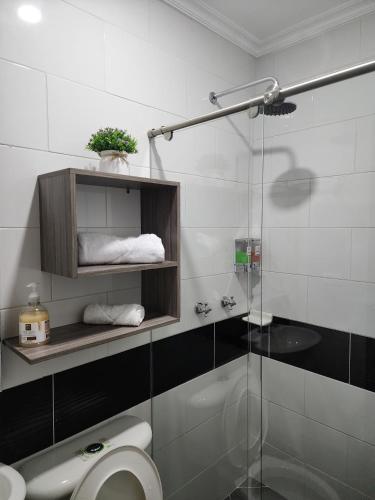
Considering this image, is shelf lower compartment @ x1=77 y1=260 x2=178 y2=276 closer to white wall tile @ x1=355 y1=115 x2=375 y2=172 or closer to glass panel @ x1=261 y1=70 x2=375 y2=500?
glass panel @ x1=261 y1=70 x2=375 y2=500

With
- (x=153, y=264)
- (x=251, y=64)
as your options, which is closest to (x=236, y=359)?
(x=153, y=264)

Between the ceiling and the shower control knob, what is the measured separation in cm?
136

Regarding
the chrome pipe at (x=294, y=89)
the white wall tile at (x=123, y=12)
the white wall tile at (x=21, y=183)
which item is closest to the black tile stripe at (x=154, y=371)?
the white wall tile at (x=21, y=183)

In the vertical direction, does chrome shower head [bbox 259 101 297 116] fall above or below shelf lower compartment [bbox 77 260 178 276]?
above

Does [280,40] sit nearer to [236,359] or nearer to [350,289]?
[350,289]

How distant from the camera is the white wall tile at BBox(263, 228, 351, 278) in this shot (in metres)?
1.44

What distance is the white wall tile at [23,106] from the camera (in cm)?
105

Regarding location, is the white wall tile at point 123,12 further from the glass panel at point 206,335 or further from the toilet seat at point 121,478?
the toilet seat at point 121,478

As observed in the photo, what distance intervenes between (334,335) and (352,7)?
59.9 inches

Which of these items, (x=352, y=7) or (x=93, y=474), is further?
(x=352, y=7)

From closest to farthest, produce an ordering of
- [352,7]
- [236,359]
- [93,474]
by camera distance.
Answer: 1. [93,474]
2. [352,7]
3. [236,359]

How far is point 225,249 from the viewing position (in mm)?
1634

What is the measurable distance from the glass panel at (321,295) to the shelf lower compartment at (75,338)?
2.11 ft

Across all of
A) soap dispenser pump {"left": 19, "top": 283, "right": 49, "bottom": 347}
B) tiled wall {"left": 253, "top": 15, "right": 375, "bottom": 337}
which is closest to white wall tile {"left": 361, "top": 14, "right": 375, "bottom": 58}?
tiled wall {"left": 253, "top": 15, "right": 375, "bottom": 337}
